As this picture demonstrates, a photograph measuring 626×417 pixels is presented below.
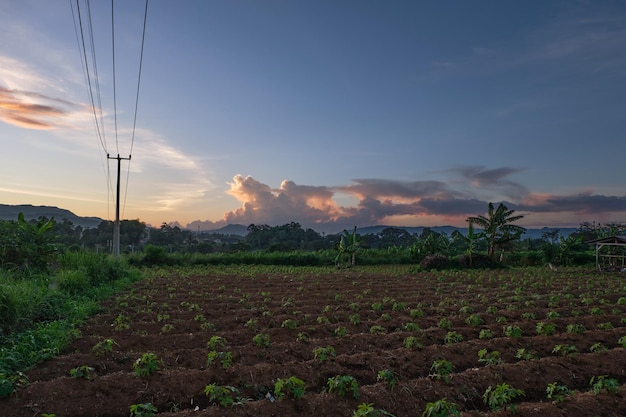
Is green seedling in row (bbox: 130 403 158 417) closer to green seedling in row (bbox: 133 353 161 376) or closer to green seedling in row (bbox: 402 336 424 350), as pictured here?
green seedling in row (bbox: 133 353 161 376)

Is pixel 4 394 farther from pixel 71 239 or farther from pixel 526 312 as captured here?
pixel 71 239

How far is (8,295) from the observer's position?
382 inches

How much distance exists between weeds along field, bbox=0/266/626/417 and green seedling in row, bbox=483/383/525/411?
2 cm

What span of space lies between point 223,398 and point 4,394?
323 cm

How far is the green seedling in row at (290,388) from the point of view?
617 cm

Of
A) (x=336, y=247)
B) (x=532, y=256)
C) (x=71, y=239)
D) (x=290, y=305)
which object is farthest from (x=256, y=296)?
(x=71, y=239)

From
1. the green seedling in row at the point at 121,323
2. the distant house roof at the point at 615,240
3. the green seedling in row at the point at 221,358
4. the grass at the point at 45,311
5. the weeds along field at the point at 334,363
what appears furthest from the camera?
the distant house roof at the point at 615,240

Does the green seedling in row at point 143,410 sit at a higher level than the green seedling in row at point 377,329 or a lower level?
lower

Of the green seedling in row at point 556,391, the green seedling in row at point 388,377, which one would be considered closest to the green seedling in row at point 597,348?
the green seedling in row at point 556,391

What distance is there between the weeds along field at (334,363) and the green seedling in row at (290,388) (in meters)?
0.02

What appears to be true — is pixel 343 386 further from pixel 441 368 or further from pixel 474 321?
pixel 474 321

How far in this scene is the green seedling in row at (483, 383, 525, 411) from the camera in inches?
242

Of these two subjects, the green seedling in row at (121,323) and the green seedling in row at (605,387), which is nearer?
the green seedling in row at (605,387)

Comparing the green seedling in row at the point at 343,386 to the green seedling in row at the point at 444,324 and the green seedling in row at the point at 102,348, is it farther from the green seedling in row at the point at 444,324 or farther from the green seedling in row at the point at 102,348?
the green seedling in row at the point at 444,324
